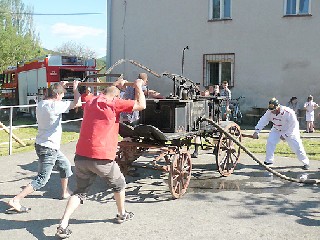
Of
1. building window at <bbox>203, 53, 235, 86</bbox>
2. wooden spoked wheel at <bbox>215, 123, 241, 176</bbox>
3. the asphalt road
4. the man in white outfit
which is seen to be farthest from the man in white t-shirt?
building window at <bbox>203, 53, 235, 86</bbox>

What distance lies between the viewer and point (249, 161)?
8.91m

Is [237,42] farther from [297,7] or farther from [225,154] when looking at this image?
[225,154]

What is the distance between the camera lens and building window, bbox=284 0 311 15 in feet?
50.6

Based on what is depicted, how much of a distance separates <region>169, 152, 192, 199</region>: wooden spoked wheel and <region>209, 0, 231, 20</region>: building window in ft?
38.8

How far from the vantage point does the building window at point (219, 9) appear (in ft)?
55.2

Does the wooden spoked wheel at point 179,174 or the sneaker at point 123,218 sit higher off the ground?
the wooden spoked wheel at point 179,174

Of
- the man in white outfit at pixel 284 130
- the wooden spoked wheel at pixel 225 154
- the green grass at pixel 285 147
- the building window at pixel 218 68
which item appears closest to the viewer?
the wooden spoked wheel at pixel 225 154

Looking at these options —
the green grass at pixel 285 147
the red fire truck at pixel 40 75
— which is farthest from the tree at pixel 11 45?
the green grass at pixel 285 147

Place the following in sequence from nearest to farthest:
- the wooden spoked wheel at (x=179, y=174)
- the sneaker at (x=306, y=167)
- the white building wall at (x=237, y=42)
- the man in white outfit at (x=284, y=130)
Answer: the wooden spoked wheel at (x=179, y=174) → the man in white outfit at (x=284, y=130) → the sneaker at (x=306, y=167) → the white building wall at (x=237, y=42)

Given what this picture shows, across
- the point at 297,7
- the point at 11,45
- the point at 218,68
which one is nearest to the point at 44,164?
the point at 218,68

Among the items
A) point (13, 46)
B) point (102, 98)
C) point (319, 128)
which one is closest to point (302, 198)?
point (102, 98)

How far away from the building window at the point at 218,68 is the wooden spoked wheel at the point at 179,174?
431 inches

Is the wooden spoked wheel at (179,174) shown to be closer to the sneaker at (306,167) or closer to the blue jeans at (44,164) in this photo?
the blue jeans at (44,164)

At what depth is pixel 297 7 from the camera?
15555mm
